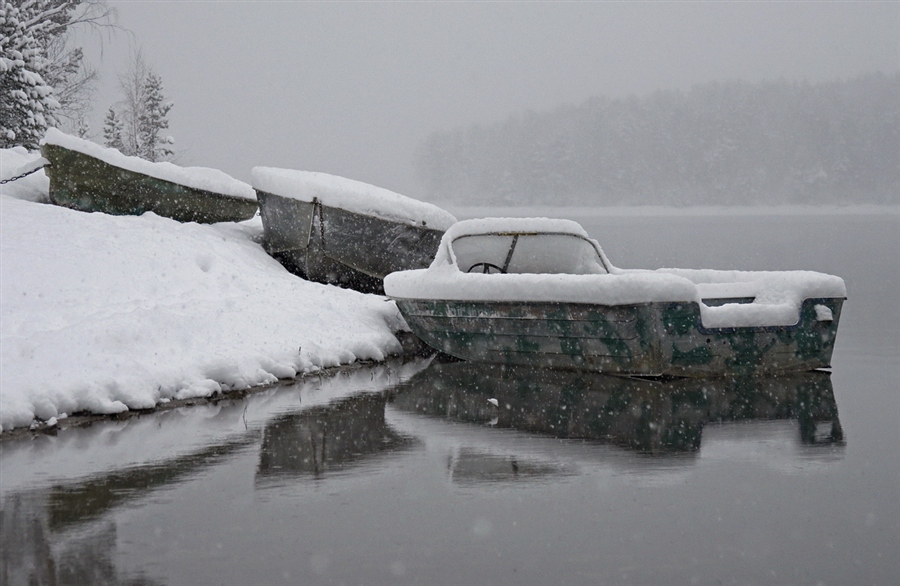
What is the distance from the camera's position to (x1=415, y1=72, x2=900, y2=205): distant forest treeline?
12481 cm

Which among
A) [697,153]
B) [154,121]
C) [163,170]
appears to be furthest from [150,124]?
[697,153]

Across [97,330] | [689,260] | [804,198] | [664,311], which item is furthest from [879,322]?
[804,198]

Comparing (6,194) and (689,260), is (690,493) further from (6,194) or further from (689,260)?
(689,260)

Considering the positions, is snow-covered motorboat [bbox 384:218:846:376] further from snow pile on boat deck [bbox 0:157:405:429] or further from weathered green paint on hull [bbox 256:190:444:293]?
weathered green paint on hull [bbox 256:190:444:293]

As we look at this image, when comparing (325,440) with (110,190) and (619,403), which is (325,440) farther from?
(110,190)

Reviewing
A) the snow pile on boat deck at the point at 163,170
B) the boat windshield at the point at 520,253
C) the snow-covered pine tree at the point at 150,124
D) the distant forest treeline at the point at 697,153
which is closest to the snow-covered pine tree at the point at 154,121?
the snow-covered pine tree at the point at 150,124

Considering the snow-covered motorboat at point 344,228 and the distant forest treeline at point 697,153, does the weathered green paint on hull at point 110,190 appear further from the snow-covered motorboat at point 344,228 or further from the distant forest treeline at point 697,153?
the distant forest treeline at point 697,153

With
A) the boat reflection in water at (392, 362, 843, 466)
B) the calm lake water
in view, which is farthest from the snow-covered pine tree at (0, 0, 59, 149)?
the calm lake water

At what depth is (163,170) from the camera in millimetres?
15102

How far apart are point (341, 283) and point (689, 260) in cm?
2522

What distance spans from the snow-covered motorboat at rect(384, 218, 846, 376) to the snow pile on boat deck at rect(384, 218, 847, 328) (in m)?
0.01

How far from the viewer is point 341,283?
14680mm

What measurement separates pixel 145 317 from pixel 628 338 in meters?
4.66

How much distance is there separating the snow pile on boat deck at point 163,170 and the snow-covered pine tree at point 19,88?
15.2m
